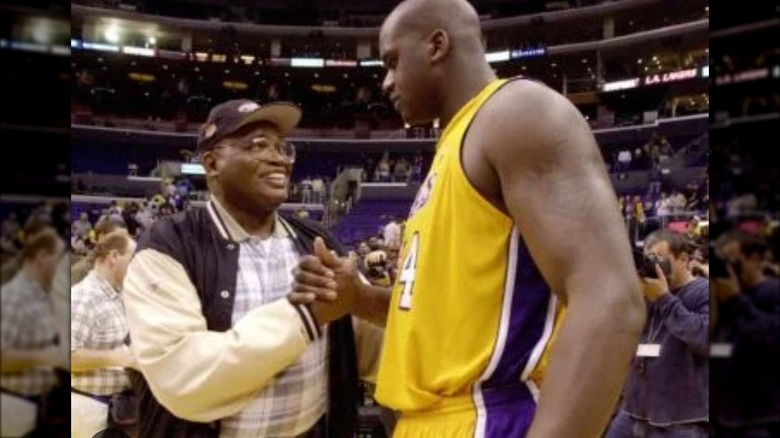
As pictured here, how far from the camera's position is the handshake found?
1.14 metres

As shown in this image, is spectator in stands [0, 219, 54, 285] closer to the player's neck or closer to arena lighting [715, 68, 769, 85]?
arena lighting [715, 68, 769, 85]

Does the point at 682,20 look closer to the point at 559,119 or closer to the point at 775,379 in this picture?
the point at 559,119

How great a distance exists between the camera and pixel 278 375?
1.28 meters

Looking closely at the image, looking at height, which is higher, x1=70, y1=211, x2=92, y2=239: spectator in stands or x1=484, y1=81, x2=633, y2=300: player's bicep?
x1=484, y1=81, x2=633, y2=300: player's bicep

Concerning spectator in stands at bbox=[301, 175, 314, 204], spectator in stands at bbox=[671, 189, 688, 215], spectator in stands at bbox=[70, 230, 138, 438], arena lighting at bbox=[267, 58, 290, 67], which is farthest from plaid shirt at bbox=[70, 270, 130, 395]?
spectator in stands at bbox=[671, 189, 688, 215]

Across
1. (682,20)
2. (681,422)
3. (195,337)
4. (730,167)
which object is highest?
(682,20)

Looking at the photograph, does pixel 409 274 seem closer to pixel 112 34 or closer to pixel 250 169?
pixel 250 169

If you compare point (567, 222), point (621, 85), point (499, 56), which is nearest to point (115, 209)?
point (499, 56)

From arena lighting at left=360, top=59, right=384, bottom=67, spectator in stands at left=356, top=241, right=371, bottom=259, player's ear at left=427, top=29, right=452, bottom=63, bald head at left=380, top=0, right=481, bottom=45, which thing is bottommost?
spectator in stands at left=356, top=241, right=371, bottom=259

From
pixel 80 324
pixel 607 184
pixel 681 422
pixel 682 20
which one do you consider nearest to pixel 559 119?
pixel 607 184

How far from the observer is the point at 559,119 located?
0.79 m

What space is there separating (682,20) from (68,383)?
5241 mm

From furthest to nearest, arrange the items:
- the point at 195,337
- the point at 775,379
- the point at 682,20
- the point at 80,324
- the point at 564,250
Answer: the point at 682,20
the point at 80,324
the point at 195,337
the point at 564,250
the point at 775,379

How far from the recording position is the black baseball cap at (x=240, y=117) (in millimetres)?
1417
